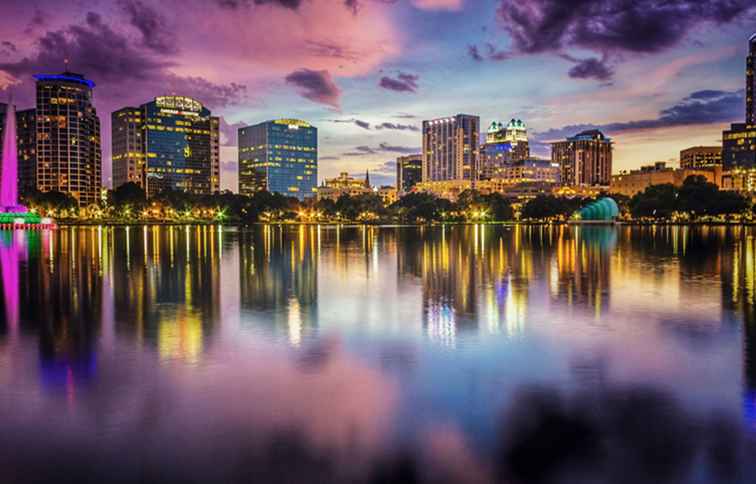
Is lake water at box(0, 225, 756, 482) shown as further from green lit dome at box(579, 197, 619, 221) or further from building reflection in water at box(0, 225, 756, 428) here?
green lit dome at box(579, 197, 619, 221)

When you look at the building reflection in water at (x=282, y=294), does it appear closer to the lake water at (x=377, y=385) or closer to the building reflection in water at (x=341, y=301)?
the building reflection in water at (x=341, y=301)

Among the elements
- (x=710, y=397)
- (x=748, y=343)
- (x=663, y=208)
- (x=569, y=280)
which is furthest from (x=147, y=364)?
(x=663, y=208)

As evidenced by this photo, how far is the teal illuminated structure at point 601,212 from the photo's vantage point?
184012mm

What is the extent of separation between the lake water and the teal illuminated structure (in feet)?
560

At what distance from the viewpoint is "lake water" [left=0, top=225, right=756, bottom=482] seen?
8031 millimetres

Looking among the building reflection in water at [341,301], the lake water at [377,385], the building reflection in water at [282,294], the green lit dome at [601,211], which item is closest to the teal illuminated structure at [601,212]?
the green lit dome at [601,211]

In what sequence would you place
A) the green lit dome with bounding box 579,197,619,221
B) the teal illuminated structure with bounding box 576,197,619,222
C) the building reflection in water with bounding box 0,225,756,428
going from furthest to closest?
the green lit dome with bounding box 579,197,619,221 < the teal illuminated structure with bounding box 576,197,619,222 < the building reflection in water with bounding box 0,225,756,428

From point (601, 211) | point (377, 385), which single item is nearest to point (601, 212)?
point (601, 211)

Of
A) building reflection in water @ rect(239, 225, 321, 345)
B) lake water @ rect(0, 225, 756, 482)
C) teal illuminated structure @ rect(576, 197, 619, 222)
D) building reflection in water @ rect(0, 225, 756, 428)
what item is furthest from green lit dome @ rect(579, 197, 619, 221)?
lake water @ rect(0, 225, 756, 482)

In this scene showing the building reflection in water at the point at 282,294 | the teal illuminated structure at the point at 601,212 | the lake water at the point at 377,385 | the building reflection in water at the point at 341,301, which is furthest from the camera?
the teal illuminated structure at the point at 601,212

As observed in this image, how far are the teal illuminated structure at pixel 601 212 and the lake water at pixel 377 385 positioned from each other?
171 meters

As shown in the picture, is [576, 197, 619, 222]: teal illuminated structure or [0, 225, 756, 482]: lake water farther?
[576, 197, 619, 222]: teal illuminated structure

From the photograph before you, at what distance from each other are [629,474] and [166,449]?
628 centimetres

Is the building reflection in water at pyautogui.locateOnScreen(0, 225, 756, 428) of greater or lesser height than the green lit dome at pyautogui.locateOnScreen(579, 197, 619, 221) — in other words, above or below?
below
